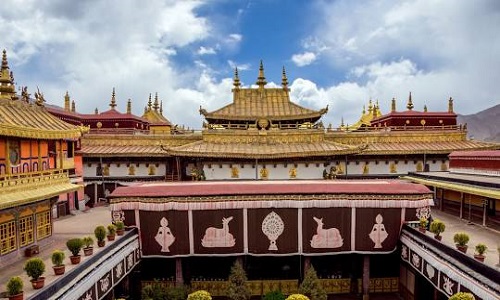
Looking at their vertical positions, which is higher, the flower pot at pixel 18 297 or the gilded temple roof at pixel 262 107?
the gilded temple roof at pixel 262 107

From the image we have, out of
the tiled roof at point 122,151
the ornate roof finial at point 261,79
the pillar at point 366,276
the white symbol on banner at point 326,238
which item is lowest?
the pillar at point 366,276

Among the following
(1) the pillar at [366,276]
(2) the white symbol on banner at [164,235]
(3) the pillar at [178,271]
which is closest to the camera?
(2) the white symbol on banner at [164,235]

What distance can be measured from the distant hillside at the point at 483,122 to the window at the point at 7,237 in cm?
14864

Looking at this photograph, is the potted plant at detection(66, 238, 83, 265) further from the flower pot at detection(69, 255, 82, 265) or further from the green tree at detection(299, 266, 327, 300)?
the green tree at detection(299, 266, 327, 300)

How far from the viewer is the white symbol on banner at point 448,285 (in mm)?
12453

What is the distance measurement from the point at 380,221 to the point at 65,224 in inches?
661

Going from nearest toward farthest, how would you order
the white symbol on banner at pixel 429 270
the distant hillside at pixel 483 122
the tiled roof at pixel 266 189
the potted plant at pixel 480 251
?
the potted plant at pixel 480 251, the white symbol on banner at pixel 429 270, the tiled roof at pixel 266 189, the distant hillside at pixel 483 122

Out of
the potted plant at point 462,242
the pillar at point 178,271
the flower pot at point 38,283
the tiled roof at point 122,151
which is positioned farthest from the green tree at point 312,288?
the tiled roof at point 122,151

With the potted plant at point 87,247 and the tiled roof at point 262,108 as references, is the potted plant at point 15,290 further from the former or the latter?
the tiled roof at point 262,108

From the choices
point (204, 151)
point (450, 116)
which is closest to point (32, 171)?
point (204, 151)

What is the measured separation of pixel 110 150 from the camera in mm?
29875

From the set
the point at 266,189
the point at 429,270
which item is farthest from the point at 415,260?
the point at 266,189

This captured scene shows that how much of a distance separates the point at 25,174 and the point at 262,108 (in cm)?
1938

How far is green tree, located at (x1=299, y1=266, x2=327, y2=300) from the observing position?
51.4ft
